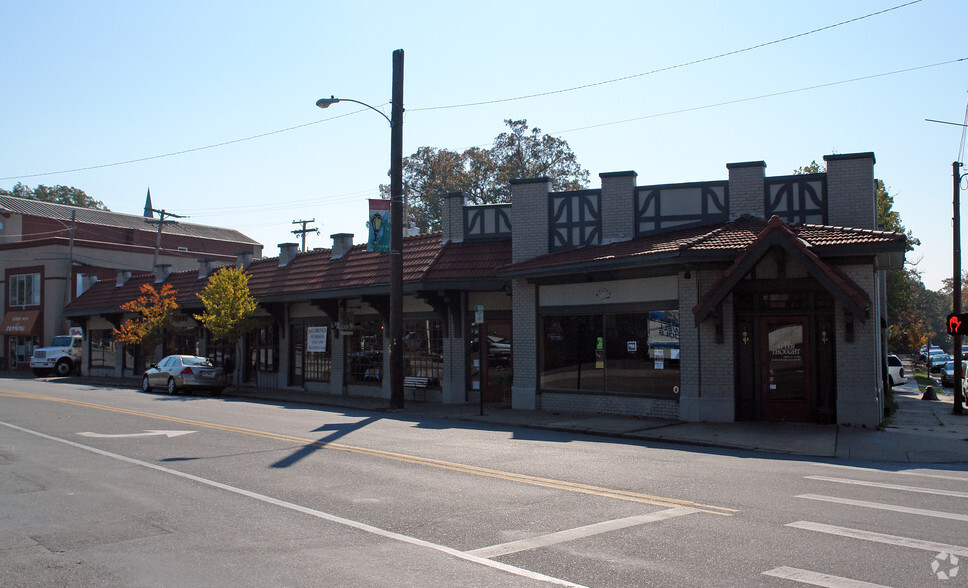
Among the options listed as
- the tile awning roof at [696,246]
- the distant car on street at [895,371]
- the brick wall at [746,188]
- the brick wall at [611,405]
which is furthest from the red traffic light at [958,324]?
the distant car on street at [895,371]

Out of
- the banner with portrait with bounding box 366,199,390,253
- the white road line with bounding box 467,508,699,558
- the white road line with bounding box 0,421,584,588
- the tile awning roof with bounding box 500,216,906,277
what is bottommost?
the white road line with bounding box 0,421,584,588

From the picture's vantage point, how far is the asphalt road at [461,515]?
240 inches

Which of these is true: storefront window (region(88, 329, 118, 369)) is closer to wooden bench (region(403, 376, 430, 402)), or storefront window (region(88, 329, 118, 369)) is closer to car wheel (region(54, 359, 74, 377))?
car wheel (region(54, 359, 74, 377))

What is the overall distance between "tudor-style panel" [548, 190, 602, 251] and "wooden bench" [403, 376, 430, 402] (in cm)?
612

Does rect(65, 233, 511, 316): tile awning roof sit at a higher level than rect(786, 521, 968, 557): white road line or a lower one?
higher

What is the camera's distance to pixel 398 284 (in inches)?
859

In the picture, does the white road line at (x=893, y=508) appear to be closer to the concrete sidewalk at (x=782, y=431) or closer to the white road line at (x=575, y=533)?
the white road line at (x=575, y=533)

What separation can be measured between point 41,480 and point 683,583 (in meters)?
8.79

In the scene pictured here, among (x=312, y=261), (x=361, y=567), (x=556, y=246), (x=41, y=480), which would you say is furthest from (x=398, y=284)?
(x=361, y=567)

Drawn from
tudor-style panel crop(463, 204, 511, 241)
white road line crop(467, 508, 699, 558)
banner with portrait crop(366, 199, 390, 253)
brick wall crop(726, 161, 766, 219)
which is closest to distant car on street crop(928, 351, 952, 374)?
tudor-style panel crop(463, 204, 511, 241)

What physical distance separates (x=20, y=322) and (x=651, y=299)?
48.2 metres

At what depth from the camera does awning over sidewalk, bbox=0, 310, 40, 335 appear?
167ft

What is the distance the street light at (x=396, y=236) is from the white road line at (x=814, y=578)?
1630 centimetres

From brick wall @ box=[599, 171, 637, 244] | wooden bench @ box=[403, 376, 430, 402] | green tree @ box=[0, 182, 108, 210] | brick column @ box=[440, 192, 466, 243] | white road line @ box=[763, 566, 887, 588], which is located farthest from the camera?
green tree @ box=[0, 182, 108, 210]
